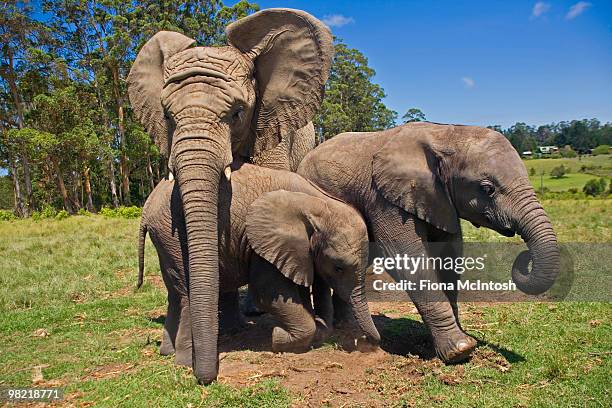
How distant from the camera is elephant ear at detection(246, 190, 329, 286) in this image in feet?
15.4

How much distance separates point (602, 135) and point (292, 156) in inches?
3811

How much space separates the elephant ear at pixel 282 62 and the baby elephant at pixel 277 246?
2.15 ft

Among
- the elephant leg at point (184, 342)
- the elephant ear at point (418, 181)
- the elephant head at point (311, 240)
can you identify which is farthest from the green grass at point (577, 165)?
the elephant leg at point (184, 342)

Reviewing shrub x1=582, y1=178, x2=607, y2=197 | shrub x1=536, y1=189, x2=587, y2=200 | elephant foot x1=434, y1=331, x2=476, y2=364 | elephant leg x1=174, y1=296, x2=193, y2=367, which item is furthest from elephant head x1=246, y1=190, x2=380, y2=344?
shrub x1=582, y1=178, x2=607, y2=197

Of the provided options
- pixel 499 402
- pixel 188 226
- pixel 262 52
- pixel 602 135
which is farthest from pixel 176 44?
pixel 602 135

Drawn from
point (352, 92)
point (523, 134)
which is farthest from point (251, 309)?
point (523, 134)

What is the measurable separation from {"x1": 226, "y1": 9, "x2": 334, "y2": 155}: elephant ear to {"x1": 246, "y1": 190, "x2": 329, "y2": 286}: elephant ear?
0.97 meters

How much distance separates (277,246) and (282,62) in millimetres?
2021

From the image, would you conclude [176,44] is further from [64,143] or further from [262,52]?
[64,143]

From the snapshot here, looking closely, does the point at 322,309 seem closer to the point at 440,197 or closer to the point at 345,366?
the point at 345,366

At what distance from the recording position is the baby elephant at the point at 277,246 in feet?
15.5

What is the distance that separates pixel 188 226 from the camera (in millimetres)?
4234

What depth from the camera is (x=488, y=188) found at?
Answer: 4.19 m

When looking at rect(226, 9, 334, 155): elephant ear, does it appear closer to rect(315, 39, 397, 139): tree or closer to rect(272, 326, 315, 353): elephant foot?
rect(272, 326, 315, 353): elephant foot
